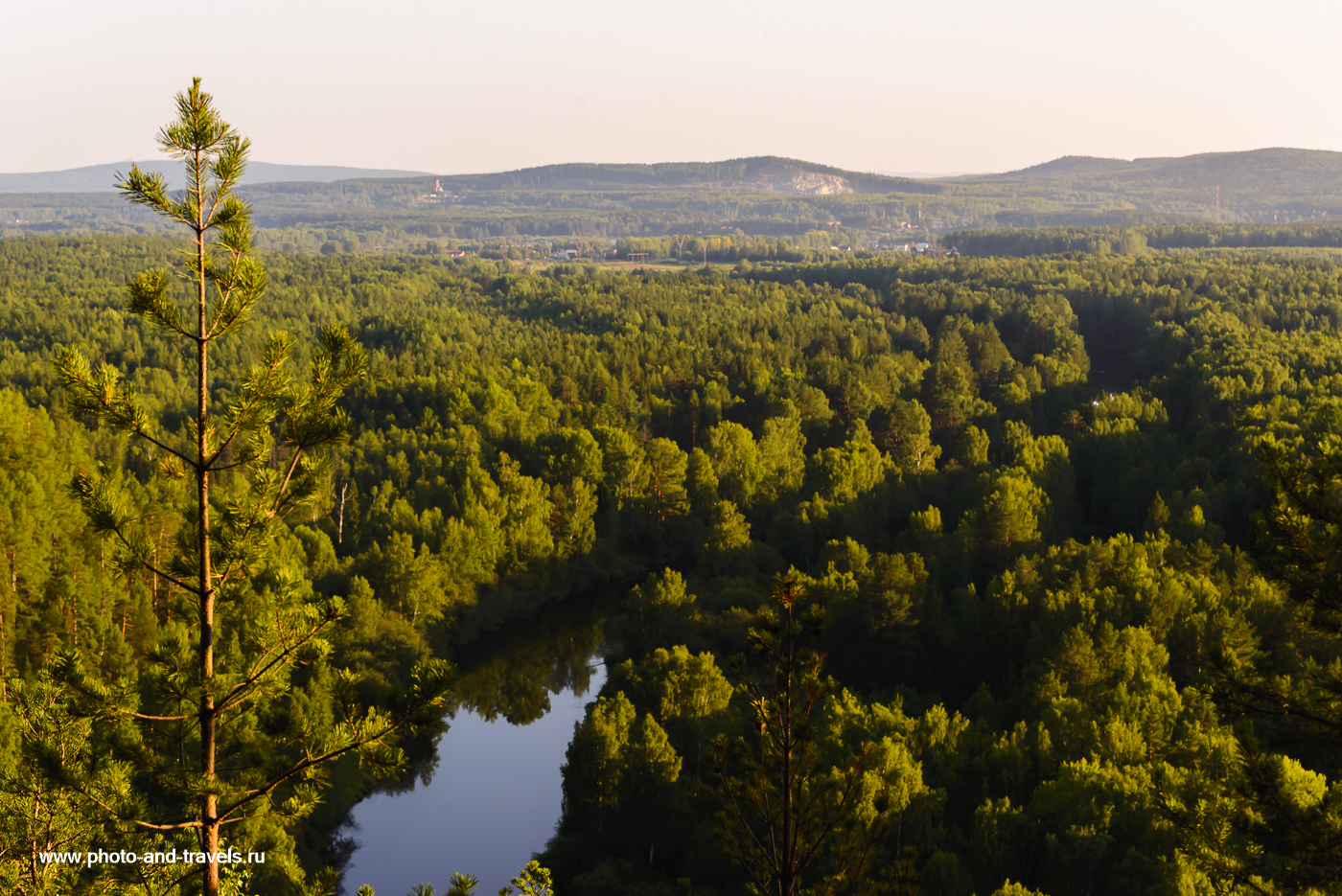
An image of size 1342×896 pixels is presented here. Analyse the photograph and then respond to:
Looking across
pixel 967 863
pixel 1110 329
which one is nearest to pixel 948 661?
pixel 967 863

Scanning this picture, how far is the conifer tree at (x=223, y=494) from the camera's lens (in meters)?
12.0

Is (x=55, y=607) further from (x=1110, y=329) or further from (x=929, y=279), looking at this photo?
(x=929, y=279)

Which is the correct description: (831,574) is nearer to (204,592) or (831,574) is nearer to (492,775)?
(492,775)

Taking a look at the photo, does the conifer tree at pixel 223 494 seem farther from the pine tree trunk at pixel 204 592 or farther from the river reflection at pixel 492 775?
the river reflection at pixel 492 775

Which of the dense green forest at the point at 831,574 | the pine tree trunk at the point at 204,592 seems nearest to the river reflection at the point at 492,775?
the dense green forest at the point at 831,574

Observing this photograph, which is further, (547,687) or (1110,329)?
(1110,329)

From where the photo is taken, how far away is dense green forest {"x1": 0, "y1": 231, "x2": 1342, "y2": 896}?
49.7 feet

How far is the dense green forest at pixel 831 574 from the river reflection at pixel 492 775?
229cm

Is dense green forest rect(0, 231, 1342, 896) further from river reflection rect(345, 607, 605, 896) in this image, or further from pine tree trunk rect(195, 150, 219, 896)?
river reflection rect(345, 607, 605, 896)

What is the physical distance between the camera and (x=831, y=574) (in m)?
54.8

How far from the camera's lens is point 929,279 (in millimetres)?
171125

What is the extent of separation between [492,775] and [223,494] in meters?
42.6

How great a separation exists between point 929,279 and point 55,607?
152436 mm

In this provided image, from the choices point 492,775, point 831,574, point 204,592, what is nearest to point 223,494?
point 204,592
